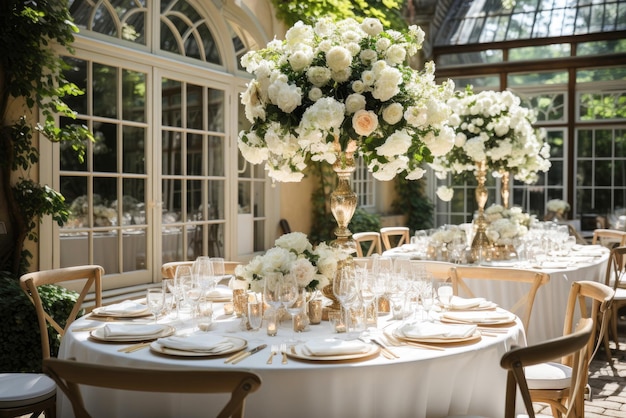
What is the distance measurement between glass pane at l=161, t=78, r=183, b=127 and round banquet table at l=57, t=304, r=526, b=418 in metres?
3.96

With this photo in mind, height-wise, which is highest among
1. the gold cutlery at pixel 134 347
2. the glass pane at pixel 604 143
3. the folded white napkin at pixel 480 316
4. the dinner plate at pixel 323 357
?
the glass pane at pixel 604 143

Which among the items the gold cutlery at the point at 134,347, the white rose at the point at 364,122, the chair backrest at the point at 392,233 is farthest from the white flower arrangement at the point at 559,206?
the gold cutlery at the point at 134,347

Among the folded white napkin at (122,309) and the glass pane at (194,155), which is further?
the glass pane at (194,155)

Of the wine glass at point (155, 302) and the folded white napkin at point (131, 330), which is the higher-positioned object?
the wine glass at point (155, 302)

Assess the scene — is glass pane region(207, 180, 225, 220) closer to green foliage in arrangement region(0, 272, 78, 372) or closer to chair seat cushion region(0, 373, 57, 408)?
green foliage in arrangement region(0, 272, 78, 372)

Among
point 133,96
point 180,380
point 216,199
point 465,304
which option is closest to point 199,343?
point 180,380

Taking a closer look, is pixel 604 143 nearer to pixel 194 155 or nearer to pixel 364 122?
pixel 194 155

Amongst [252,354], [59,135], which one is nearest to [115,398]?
[252,354]

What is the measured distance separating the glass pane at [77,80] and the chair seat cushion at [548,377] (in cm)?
403

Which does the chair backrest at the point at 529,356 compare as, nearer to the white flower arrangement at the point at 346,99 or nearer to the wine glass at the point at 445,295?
the wine glass at the point at 445,295

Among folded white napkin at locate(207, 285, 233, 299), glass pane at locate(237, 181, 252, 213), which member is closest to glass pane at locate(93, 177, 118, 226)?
glass pane at locate(237, 181, 252, 213)

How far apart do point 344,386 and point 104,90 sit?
4.21 metres

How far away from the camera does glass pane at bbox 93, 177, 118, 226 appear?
5.52 metres

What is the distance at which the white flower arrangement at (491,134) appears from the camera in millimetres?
5305
